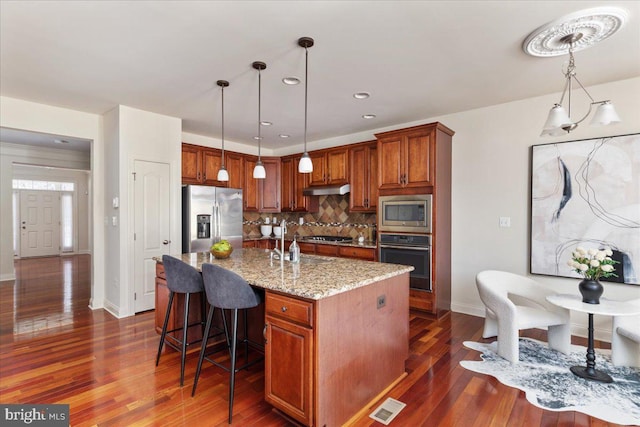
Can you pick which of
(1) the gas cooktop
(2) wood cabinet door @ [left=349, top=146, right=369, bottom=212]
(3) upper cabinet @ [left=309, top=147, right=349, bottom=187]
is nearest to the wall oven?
A: (2) wood cabinet door @ [left=349, top=146, right=369, bottom=212]

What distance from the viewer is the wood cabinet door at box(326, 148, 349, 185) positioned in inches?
200

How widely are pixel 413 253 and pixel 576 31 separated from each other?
101 inches

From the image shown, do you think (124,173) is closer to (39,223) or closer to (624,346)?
(624,346)

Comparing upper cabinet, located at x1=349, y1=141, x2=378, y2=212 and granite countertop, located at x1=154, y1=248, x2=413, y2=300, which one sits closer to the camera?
granite countertop, located at x1=154, y1=248, x2=413, y2=300

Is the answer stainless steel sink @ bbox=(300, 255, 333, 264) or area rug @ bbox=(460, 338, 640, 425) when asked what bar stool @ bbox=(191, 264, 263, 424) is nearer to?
stainless steel sink @ bbox=(300, 255, 333, 264)

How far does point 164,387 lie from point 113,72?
8.93ft

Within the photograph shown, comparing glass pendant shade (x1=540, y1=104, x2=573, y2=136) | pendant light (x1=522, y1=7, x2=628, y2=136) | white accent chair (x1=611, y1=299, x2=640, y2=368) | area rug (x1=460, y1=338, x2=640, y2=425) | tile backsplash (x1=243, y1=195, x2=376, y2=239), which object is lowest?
Result: area rug (x1=460, y1=338, x2=640, y2=425)

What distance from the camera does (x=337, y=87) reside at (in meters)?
3.37

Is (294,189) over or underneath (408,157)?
underneath

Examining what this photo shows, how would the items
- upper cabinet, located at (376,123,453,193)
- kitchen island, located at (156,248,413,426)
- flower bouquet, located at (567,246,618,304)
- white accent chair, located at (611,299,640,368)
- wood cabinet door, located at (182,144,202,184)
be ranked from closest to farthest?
1. kitchen island, located at (156,248,413,426)
2. flower bouquet, located at (567,246,618,304)
3. white accent chair, located at (611,299,640,368)
4. upper cabinet, located at (376,123,453,193)
5. wood cabinet door, located at (182,144,202,184)

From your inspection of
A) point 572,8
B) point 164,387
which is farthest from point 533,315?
point 164,387

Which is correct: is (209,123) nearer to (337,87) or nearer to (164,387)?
(337,87)

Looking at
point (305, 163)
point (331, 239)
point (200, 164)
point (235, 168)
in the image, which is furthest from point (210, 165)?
point (305, 163)

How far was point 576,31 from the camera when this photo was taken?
229cm
